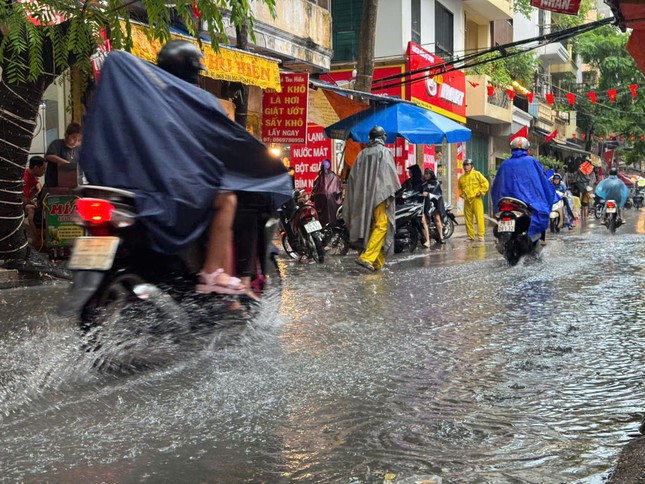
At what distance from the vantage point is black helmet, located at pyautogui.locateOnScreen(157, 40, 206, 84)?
483 cm

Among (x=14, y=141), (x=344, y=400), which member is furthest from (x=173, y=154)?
(x=14, y=141)

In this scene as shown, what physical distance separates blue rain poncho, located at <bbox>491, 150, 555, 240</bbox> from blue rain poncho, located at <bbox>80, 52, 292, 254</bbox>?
268 inches

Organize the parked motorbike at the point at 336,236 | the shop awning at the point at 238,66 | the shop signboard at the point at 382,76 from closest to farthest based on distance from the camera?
the shop awning at the point at 238,66 < the parked motorbike at the point at 336,236 < the shop signboard at the point at 382,76

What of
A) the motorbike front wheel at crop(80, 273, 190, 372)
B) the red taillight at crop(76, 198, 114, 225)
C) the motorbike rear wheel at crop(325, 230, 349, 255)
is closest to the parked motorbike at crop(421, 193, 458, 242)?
the motorbike rear wheel at crop(325, 230, 349, 255)

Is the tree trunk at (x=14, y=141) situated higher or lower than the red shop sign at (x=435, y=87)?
lower

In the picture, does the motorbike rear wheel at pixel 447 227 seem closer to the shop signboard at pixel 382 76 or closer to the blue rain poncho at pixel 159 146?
the shop signboard at pixel 382 76

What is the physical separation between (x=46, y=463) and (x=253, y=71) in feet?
32.9

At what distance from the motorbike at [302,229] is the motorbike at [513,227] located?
256cm

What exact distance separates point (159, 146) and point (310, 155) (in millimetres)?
14592

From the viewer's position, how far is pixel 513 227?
35.1ft

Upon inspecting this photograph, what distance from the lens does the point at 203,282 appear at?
473 cm

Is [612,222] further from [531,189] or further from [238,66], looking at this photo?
[238,66]

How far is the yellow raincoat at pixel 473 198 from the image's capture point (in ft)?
61.5

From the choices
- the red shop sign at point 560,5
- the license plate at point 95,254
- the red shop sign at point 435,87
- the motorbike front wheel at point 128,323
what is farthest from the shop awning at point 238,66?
the red shop sign at point 435,87
